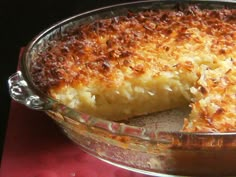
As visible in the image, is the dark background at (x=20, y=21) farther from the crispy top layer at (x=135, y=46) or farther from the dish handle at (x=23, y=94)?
the dish handle at (x=23, y=94)

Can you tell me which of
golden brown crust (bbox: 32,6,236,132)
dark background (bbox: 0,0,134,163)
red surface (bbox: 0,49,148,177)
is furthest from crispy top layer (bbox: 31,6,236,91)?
dark background (bbox: 0,0,134,163)

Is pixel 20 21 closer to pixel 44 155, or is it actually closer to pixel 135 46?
pixel 135 46

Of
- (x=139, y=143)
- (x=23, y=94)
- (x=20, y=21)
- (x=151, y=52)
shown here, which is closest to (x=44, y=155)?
(x=23, y=94)

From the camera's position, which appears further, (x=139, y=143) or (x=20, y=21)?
(x=20, y=21)

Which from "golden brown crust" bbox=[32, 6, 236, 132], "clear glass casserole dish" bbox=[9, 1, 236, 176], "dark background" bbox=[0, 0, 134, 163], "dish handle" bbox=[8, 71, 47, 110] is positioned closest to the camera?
"clear glass casserole dish" bbox=[9, 1, 236, 176]

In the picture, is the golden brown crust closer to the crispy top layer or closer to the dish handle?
the crispy top layer

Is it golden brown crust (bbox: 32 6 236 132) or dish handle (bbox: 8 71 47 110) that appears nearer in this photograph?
dish handle (bbox: 8 71 47 110)

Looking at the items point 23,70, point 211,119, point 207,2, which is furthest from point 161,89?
point 207,2
